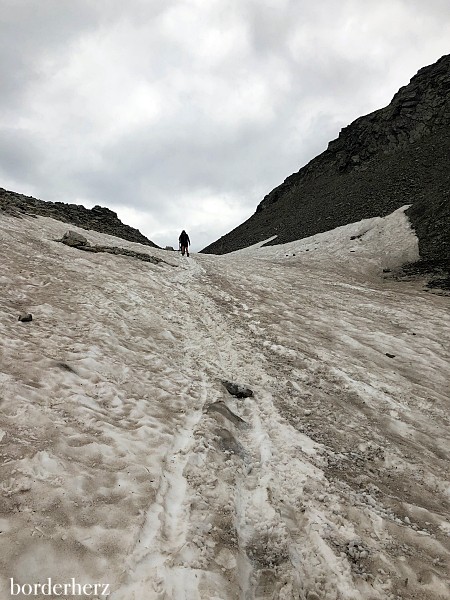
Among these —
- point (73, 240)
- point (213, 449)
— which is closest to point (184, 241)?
point (73, 240)

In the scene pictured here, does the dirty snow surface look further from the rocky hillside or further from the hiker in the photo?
the rocky hillside

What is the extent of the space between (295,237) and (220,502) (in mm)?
45307

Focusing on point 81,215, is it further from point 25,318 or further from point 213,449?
point 213,449

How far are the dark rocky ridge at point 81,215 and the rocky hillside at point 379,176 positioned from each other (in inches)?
870

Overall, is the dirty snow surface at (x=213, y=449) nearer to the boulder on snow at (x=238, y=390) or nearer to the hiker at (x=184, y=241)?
the boulder on snow at (x=238, y=390)

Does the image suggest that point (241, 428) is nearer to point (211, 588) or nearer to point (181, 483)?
point (181, 483)

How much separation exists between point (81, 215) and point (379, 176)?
46561 mm

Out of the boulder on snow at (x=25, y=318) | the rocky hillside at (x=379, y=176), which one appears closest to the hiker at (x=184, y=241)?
the rocky hillside at (x=379, y=176)

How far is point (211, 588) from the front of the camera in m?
4.35

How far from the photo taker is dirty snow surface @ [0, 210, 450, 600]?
4.64 meters

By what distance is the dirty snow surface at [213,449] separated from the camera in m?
4.64

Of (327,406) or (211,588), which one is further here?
(327,406)

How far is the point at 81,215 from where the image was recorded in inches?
1487

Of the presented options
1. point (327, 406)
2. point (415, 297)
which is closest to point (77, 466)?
point (327, 406)
